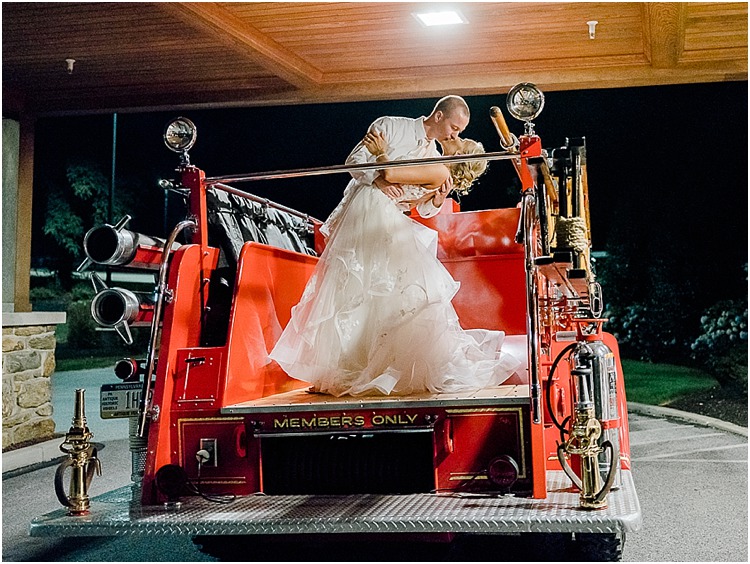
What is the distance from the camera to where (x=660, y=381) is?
50.0ft

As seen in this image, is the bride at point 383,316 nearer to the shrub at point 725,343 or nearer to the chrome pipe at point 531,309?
the chrome pipe at point 531,309

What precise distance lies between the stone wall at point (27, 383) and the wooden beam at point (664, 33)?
246 inches

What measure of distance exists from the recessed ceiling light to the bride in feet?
7.90

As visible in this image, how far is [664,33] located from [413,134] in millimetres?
3248

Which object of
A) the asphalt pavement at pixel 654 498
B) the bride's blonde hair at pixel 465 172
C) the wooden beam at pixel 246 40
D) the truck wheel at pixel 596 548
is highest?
the wooden beam at pixel 246 40

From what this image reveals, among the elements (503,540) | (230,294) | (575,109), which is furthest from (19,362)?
(575,109)

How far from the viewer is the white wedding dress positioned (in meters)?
4.20

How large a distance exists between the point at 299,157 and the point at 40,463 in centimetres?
677

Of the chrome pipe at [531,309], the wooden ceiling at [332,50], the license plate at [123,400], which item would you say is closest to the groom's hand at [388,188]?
the chrome pipe at [531,309]

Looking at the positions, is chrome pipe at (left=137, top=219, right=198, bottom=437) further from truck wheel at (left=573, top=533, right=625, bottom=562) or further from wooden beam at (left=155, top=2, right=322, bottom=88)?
wooden beam at (left=155, top=2, right=322, bottom=88)

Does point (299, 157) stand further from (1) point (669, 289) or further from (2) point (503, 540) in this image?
(2) point (503, 540)

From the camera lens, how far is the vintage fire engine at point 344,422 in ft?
11.1

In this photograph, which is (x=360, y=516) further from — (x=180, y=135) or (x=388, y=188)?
(x=180, y=135)

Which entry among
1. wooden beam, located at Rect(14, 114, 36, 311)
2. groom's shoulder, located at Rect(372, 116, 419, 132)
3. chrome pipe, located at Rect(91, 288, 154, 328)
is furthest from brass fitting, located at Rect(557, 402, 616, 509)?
wooden beam, located at Rect(14, 114, 36, 311)
